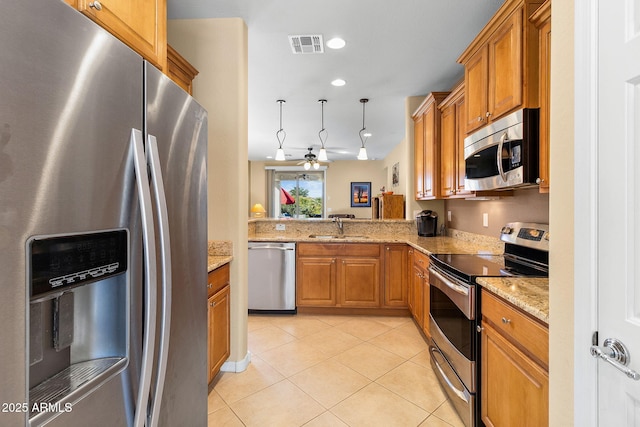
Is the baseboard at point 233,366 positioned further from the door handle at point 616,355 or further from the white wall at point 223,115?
the door handle at point 616,355

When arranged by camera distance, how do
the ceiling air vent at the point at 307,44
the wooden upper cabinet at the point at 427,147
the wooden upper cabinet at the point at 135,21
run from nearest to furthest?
1. the wooden upper cabinet at the point at 135,21
2. the ceiling air vent at the point at 307,44
3. the wooden upper cabinet at the point at 427,147

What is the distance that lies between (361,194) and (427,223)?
5976 millimetres

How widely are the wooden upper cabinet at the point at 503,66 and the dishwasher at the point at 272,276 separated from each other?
7.33 feet

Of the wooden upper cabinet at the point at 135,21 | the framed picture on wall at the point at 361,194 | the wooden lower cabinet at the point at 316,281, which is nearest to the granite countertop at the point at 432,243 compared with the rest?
the wooden lower cabinet at the point at 316,281

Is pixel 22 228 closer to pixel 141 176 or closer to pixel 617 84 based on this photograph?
pixel 141 176

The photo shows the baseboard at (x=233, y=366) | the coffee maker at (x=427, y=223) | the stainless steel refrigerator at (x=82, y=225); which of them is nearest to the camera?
the stainless steel refrigerator at (x=82, y=225)

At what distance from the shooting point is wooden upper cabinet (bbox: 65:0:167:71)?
106 cm

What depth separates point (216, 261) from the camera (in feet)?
A: 6.89

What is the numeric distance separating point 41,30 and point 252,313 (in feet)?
11.0

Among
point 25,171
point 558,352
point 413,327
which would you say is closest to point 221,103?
point 25,171

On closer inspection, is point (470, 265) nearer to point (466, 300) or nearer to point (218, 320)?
point (466, 300)

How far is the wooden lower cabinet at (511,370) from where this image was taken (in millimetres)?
1167

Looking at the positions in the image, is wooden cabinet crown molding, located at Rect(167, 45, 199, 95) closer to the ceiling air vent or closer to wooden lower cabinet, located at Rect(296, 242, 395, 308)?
the ceiling air vent

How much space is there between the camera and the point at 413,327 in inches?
125
